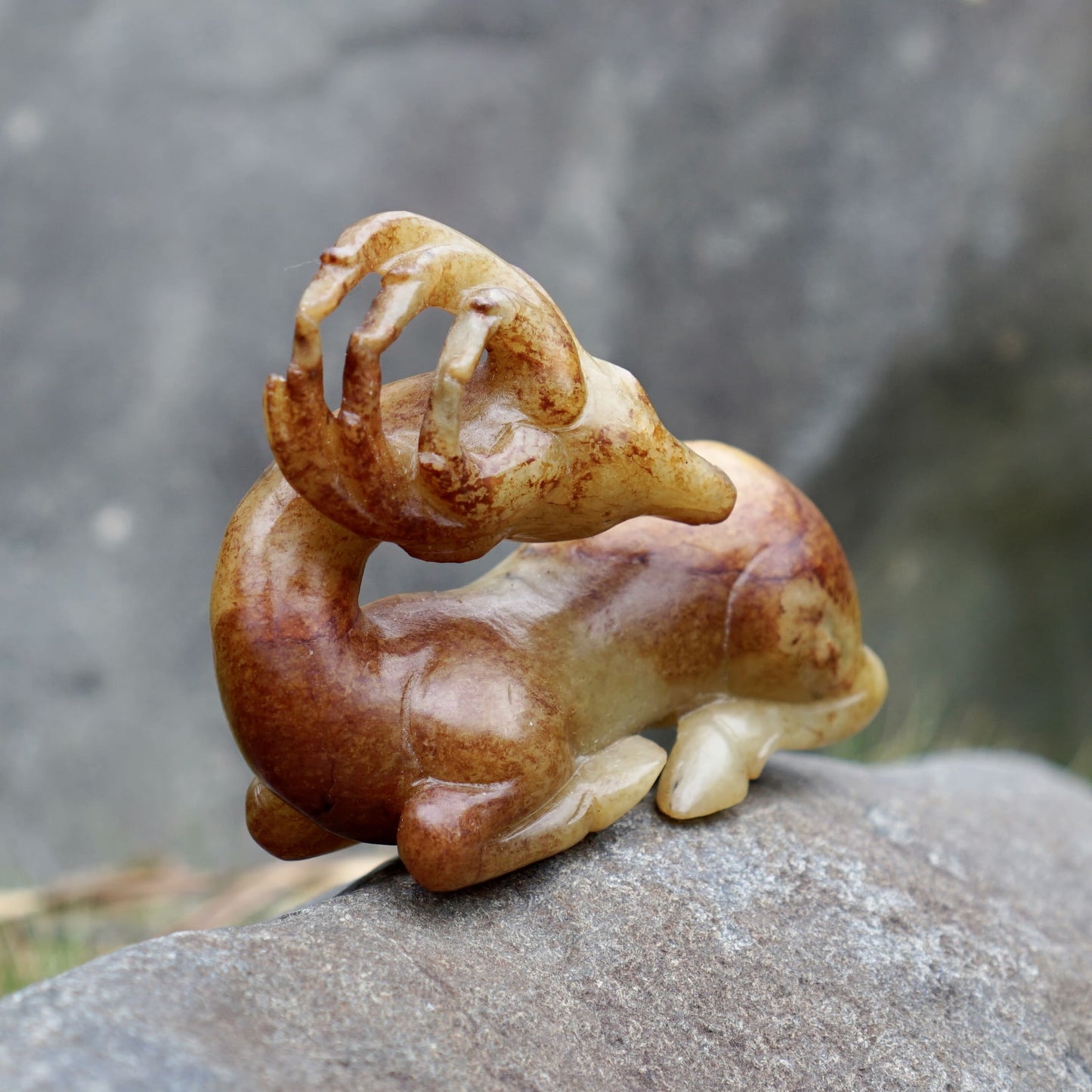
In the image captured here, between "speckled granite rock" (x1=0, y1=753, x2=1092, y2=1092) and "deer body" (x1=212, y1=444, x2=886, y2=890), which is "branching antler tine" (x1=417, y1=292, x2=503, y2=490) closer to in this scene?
"deer body" (x1=212, y1=444, x2=886, y2=890)

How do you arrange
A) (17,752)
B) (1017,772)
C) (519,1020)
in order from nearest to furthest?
(519,1020) < (1017,772) < (17,752)

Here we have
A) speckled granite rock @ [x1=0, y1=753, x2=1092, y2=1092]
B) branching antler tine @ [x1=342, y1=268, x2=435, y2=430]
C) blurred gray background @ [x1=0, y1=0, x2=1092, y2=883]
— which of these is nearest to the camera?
speckled granite rock @ [x1=0, y1=753, x2=1092, y2=1092]

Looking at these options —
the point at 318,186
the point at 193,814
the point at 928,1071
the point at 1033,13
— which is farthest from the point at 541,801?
the point at 1033,13

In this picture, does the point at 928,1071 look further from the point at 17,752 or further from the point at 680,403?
the point at 17,752

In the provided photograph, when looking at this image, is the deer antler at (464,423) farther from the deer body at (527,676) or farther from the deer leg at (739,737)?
the deer leg at (739,737)

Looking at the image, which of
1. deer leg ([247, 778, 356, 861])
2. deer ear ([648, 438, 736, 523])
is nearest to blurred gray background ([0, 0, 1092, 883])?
deer leg ([247, 778, 356, 861])

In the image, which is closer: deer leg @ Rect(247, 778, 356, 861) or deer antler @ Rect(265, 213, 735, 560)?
deer antler @ Rect(265, 213, 735, 560)

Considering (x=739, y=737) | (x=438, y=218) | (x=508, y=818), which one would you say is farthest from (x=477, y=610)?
(x=438, y=218)
